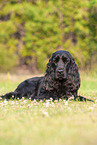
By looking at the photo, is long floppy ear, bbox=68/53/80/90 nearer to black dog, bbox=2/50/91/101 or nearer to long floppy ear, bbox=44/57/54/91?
black dog, bbox=2/50/91/101

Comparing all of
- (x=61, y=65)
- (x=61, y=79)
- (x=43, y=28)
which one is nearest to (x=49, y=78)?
(x=61, y=79)

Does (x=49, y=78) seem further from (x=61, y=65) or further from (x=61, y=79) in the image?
(x=61, y=65)

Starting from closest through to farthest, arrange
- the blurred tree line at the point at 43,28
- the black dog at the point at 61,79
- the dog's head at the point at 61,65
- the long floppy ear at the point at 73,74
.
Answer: the dog's head at the point at 61,65
the black dog at the point at 61,79
the long floppy ear at the point at 73,74
the blurred tree line at the point at 43,28

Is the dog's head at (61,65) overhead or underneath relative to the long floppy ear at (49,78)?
overhead

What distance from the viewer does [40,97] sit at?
5680 millimetres

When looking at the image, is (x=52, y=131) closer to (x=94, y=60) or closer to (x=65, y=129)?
(x=65, y=129)

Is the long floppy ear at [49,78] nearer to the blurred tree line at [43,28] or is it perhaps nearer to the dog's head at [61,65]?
the dog's head at [61,65]

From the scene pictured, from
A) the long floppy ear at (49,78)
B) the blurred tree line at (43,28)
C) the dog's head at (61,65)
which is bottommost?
the long floppy ear at (49,78)

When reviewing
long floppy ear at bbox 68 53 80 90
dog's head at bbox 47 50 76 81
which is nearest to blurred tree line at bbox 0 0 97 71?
long floppy ear at bbox 68 53 80 90

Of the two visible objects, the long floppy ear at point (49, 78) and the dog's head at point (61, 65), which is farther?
the long floppy ear at point (49, 78)

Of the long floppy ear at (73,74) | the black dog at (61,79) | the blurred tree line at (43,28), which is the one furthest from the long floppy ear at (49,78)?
the blurred tree line at (43,28)

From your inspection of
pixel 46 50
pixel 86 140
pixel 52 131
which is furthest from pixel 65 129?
pixel 46 50

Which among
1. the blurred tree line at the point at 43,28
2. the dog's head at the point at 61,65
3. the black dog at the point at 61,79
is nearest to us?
the dog's head at the point at 61,65

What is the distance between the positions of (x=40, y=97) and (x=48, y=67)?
2.47ft
